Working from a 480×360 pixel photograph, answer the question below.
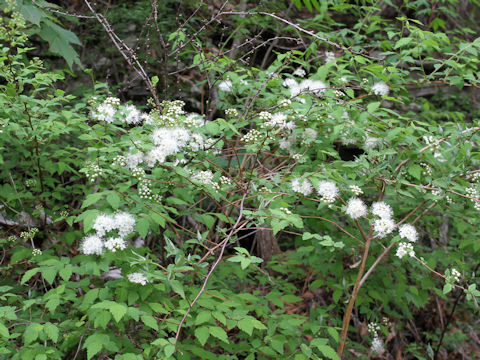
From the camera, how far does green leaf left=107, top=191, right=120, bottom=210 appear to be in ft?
5.76

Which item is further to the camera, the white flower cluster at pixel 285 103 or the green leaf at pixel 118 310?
the white flower cluster at pixel 285 103

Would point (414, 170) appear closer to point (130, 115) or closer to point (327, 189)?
point (327, 189)

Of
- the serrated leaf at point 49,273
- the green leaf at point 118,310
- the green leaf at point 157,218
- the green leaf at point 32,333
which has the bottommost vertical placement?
the green leaf at point 32,333

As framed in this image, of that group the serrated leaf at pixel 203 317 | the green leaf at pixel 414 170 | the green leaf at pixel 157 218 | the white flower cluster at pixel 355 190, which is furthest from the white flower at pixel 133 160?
the green leaf at pixel 414 170

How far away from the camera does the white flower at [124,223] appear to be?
1.80 m

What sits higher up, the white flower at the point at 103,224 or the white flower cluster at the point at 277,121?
the white flower cluster at the point at 277,121

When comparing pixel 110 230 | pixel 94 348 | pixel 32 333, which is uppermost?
pixel 110 230

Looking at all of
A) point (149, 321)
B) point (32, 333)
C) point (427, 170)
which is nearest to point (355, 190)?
point (427, 170)

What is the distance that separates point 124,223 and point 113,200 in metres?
0.12

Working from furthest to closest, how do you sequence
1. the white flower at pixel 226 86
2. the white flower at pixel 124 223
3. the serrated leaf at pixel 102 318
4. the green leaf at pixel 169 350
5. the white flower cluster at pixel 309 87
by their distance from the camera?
1. the white flower at pixel 226 86
2. the white flower cluster at pixel 309 87
3. the white flower at pixel 124 223
4. the serrated leaf at pixel 102 318
5. the green leaf at pixel 169 350

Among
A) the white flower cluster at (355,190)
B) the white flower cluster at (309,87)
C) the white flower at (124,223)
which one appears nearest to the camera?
the white flower at (124,223)

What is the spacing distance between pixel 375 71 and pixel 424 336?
2871 millimetres

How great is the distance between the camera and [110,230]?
6.02 feet

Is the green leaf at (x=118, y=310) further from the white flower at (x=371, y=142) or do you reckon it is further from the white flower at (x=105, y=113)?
the white flower at (x=371, y=142)
